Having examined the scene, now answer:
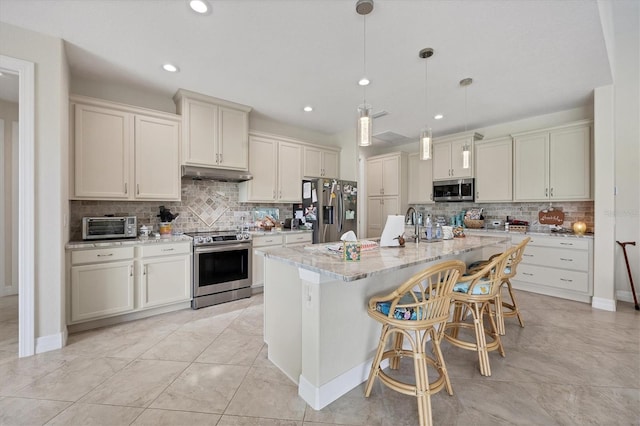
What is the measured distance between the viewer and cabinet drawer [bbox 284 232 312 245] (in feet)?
13.7

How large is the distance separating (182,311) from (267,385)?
73.5 inches

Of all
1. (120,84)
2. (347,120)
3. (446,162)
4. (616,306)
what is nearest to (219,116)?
(120,84)

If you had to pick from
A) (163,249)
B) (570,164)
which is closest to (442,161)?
(570,164)

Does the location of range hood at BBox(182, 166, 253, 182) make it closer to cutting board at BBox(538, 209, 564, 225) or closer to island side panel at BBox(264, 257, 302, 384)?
island side panel at BBox(264, 257, 302, 384)

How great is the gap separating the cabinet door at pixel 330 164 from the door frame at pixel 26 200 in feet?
12.0

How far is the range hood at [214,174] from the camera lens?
3.52 m

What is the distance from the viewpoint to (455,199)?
488 centimetres

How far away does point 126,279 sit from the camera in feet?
9.52

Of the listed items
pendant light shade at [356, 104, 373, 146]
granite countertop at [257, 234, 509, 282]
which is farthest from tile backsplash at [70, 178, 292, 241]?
pendant light shade at [356, 104, 373, 146]

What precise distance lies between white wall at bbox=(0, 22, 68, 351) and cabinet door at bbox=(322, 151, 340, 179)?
3.49 meters

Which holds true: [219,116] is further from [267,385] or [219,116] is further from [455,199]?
[455,199]

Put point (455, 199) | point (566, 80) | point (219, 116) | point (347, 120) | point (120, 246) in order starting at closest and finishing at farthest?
point (120, 246)
point (566, 80)
point (219, 116)
point (347, 120)
point (455, 199)

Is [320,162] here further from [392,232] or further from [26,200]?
[26,200]

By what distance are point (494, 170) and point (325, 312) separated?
4.15 meters
